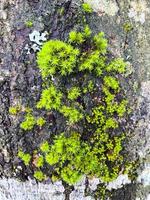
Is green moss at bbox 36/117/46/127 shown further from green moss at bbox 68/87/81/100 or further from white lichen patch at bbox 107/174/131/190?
white lichen patch at bbox 107/174/131/190

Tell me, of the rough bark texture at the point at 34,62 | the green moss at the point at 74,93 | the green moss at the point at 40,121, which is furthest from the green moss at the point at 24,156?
the green moss at the point at 74,93

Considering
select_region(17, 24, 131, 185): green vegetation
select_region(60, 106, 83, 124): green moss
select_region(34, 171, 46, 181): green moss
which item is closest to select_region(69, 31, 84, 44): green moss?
select_region(17, 24, 131, 185): green vegetation

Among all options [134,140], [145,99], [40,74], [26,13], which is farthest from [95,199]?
[26,13]

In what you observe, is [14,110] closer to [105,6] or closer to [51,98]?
[51,98]

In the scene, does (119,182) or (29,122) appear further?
(119,182)

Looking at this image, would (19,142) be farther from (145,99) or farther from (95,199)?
(145,99)

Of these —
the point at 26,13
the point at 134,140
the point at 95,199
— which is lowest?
the point at 95,199

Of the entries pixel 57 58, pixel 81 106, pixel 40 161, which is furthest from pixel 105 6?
pixel 40 161
